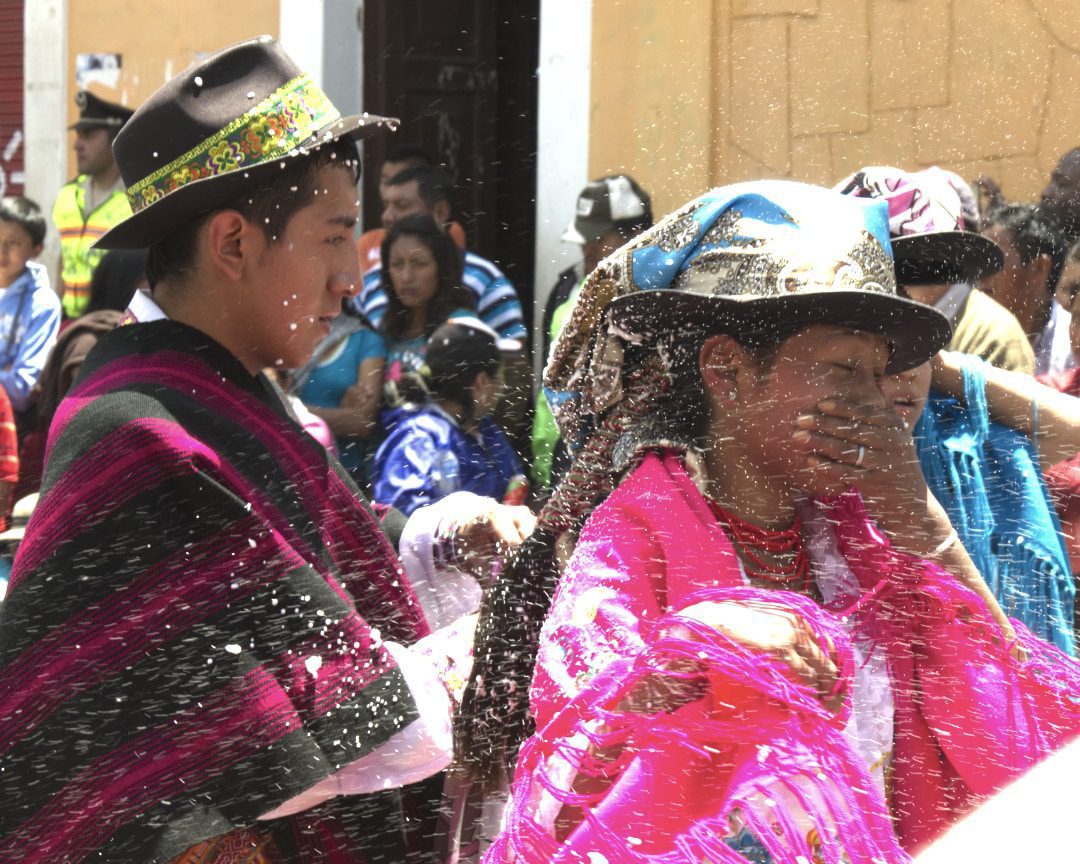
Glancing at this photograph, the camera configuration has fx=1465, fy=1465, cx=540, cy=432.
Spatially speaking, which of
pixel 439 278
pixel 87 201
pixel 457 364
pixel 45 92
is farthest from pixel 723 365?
pixel 45 92

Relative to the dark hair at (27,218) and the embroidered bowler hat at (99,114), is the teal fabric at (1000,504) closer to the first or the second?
the dark hair at (27,218)

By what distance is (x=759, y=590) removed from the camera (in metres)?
1.17

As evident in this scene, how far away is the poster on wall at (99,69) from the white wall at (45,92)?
35 cm

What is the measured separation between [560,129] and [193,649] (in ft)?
5.87

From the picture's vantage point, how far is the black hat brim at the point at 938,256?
155cm

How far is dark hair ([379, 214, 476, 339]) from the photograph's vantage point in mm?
3166

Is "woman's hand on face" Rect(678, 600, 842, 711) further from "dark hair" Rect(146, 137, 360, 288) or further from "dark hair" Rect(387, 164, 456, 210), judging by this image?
"dark hair" Rect(387, 164, 456, 210)

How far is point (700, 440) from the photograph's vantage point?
1394mm

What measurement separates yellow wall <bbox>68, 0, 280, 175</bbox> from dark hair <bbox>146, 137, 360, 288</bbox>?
3925mm

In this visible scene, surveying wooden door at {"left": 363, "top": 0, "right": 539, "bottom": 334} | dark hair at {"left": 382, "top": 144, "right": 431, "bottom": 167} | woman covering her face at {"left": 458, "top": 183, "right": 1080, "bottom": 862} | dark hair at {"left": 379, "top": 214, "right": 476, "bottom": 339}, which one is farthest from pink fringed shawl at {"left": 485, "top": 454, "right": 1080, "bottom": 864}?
dark hair at {"left": 382, "top": 144, "right": 431, "bottom": 167}

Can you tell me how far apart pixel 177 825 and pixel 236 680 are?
162 mm

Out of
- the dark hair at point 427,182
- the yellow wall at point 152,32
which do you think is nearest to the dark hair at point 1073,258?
the dark hair at point 427,182

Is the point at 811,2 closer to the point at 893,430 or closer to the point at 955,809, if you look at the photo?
the point at 893,430

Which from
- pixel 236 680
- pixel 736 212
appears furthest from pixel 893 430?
pixel 236 680
